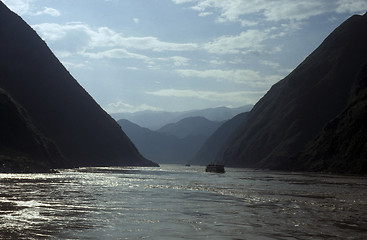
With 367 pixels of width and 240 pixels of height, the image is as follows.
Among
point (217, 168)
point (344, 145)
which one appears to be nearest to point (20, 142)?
point (217, 168)

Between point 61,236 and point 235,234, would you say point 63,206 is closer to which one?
point 61,236

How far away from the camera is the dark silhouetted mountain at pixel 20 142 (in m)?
116

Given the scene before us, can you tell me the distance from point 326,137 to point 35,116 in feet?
427

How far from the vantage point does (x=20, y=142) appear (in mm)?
128000

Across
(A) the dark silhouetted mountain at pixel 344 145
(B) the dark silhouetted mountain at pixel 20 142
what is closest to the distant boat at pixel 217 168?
(A) the dark silhouetted mountain at pixel 344 145

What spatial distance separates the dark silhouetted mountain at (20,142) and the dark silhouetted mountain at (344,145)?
95595 millimetres

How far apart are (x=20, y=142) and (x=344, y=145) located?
361ft

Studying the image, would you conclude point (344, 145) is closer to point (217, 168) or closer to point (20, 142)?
point (217, 168)

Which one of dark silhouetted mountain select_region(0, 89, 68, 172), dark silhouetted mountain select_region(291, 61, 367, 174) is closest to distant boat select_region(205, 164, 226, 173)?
dark silhouetted mountain select_region(291, 61, 367, 174)

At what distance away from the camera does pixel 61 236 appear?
17750 mm

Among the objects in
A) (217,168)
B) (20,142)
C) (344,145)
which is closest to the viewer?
(20,142)

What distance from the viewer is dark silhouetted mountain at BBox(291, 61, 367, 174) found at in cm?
13112

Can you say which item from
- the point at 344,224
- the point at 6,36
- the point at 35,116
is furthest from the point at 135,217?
the point at 6,36

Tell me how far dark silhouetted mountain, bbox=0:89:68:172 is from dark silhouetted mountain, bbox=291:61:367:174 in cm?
9560
